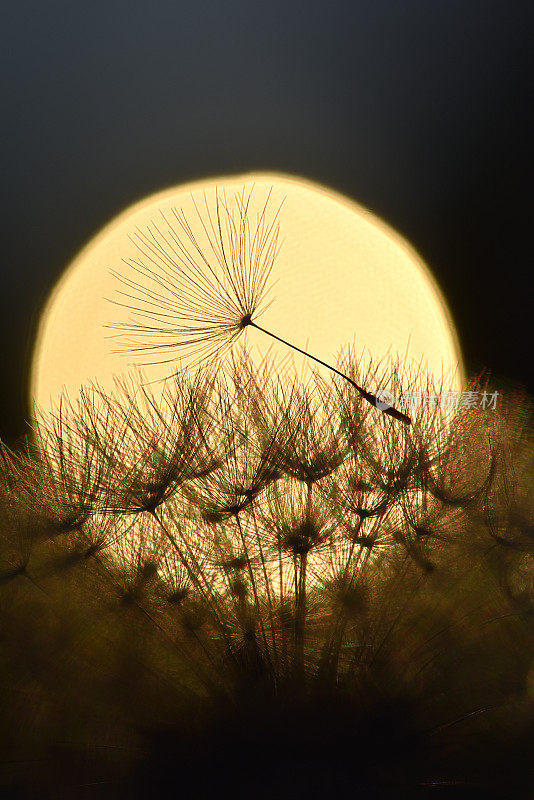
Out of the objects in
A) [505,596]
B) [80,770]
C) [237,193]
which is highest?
[237,193]

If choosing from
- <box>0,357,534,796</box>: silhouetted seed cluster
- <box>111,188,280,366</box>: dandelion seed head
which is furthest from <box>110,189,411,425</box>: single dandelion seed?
<box>0,357,534,796</box>: silhouetted seed cluster

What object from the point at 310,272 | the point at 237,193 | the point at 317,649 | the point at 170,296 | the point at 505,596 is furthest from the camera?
the point at 310,272

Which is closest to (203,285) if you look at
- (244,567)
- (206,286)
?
(206,286)

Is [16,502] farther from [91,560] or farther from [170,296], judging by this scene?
[170,296]

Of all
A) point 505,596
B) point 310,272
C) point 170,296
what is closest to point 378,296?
point 310,272

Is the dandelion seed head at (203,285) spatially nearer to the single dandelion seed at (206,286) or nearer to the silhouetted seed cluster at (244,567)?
the single dandelion seed at (206,286)

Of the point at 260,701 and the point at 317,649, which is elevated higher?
the point at 317,649

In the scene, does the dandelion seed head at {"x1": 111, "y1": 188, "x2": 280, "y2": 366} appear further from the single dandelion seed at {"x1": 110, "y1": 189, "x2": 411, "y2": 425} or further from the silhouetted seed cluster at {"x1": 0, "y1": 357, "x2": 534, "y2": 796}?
the silhouetted seed cluster at {"x1": 0, "y1": 357, "x2": 534, "y2": 796}
